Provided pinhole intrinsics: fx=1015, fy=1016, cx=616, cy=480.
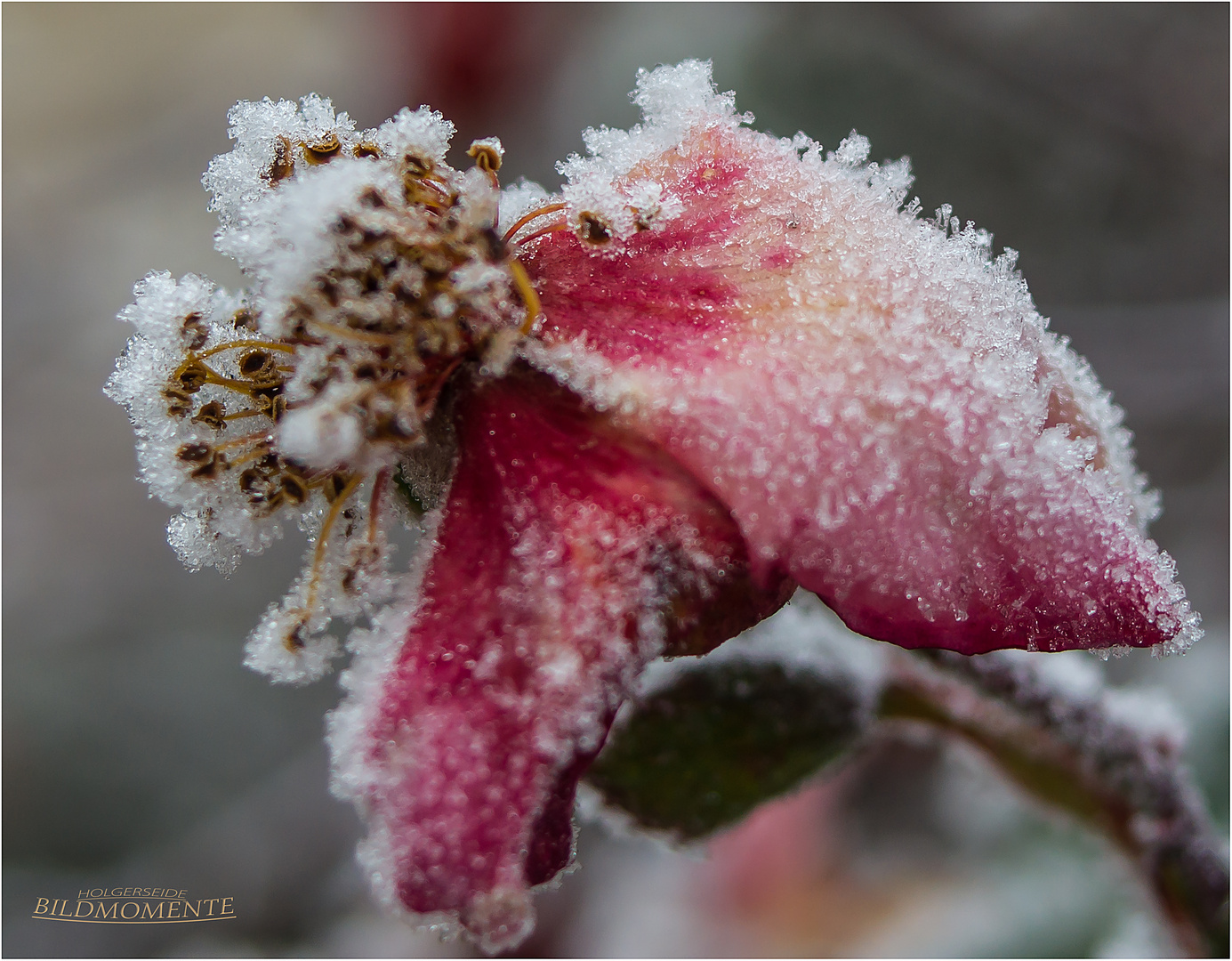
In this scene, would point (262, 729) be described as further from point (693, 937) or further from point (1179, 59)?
point (1179, 59)

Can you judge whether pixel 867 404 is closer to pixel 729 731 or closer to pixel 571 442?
pixel 571 442

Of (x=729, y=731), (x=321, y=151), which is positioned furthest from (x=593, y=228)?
(x=729, y=731)

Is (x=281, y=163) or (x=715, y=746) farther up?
(x=281, y=163)

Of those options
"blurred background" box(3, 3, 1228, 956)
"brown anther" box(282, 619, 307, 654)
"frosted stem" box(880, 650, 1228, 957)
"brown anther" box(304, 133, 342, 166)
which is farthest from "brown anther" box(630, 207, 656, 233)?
"blurred background" box(3, 3, 1228, 956)

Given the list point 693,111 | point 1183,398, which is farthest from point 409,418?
point 1183,398

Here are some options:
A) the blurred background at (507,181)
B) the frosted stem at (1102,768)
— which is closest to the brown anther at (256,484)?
the frosted stem at (1102,768)

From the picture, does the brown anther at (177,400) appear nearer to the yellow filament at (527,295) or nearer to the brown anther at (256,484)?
the brown anther at (256,484)
